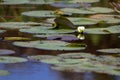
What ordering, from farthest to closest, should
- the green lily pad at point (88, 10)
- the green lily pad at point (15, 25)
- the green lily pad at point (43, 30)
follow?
the green lily pad at point (88, 10), the green lily pad at point (15, 25), the green lily pad at point (43, 30)

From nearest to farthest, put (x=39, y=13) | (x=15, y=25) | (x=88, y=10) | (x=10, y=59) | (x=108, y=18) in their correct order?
(x=10, y=59) < (x=15, y=25) < (x=108, y=18) < (x=39, y=13) < (x=88, y=10)

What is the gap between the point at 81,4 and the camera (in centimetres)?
641

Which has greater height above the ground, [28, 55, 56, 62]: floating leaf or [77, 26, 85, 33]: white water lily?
[28, 55, 56, 62]: floating leaf

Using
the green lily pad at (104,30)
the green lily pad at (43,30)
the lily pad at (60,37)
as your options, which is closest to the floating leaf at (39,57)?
the lily pad at (60,37)

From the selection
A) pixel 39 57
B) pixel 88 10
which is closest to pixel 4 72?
pixel 39 57

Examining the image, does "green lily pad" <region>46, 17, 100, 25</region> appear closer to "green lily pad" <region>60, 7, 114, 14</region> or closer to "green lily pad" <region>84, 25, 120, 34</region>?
"green lily pad" <region>84, 25, 120, 34</region>

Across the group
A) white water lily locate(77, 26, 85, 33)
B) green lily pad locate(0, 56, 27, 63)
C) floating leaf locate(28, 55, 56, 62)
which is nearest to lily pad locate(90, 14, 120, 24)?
white water lily locate(77, 26, 85, 33)

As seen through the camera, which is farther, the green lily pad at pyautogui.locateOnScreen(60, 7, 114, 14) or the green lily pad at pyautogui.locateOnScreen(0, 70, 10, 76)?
the green lily pad at pyautogui.locateOnScreen(60, 7, 114, 14)

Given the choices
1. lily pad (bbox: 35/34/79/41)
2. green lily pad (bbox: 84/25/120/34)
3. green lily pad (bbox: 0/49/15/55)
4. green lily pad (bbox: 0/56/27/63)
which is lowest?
green lily pad (bbox: 84/25/120/34)

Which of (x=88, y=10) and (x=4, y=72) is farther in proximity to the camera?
(x=88, y=10)

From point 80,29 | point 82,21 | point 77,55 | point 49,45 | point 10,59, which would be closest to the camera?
point 10,59

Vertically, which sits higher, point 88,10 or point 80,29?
point 80,29

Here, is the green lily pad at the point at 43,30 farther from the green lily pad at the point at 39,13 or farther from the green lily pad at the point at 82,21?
the green lily pad at the point at 39,13

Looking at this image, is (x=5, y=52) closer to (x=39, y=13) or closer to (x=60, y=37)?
(x=60, y=37)
